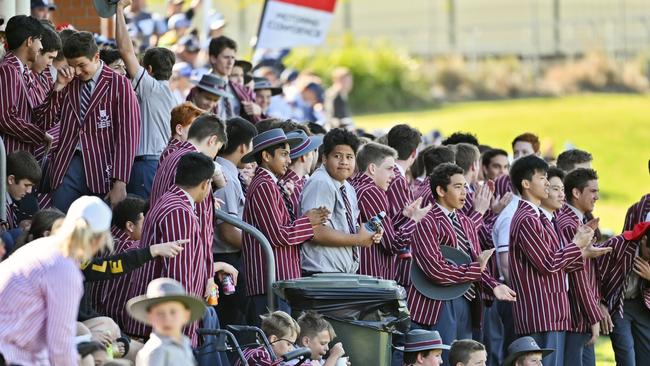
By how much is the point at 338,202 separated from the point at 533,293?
1.95 m

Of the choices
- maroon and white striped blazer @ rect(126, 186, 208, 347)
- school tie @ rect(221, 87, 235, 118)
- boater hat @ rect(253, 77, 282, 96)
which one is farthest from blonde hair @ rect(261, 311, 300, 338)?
boater hat @ rect(253, 77, 282, 96)

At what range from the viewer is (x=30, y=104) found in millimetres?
11508

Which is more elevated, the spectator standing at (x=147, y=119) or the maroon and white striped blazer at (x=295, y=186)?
the spectator standing at (x=147, y=119)

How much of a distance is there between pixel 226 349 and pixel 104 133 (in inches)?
95.7

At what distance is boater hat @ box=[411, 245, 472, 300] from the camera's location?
11.7 metres

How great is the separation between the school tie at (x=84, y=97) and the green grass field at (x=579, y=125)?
26.3 meters

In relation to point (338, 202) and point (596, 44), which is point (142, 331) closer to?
point (338, 202)

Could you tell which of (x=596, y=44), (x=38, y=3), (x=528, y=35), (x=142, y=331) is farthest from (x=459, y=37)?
(x=142, y=331)

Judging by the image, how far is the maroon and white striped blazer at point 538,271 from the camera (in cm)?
1205

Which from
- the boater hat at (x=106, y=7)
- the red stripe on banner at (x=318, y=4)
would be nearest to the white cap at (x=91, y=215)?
the boater hat at (x=106, y=7)

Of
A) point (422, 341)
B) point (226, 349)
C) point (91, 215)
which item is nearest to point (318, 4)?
point (422, 341)

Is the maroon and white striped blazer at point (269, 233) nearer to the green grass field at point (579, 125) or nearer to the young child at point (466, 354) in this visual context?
the young child at point (466, 354)

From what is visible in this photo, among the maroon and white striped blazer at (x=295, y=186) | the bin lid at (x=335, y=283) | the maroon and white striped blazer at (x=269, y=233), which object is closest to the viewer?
the bin lid at (x=335, y=283)

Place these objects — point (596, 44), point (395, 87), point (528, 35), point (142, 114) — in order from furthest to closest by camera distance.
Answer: point (528, 35), point (596, 44), point (395, 87), point (142, 114)
